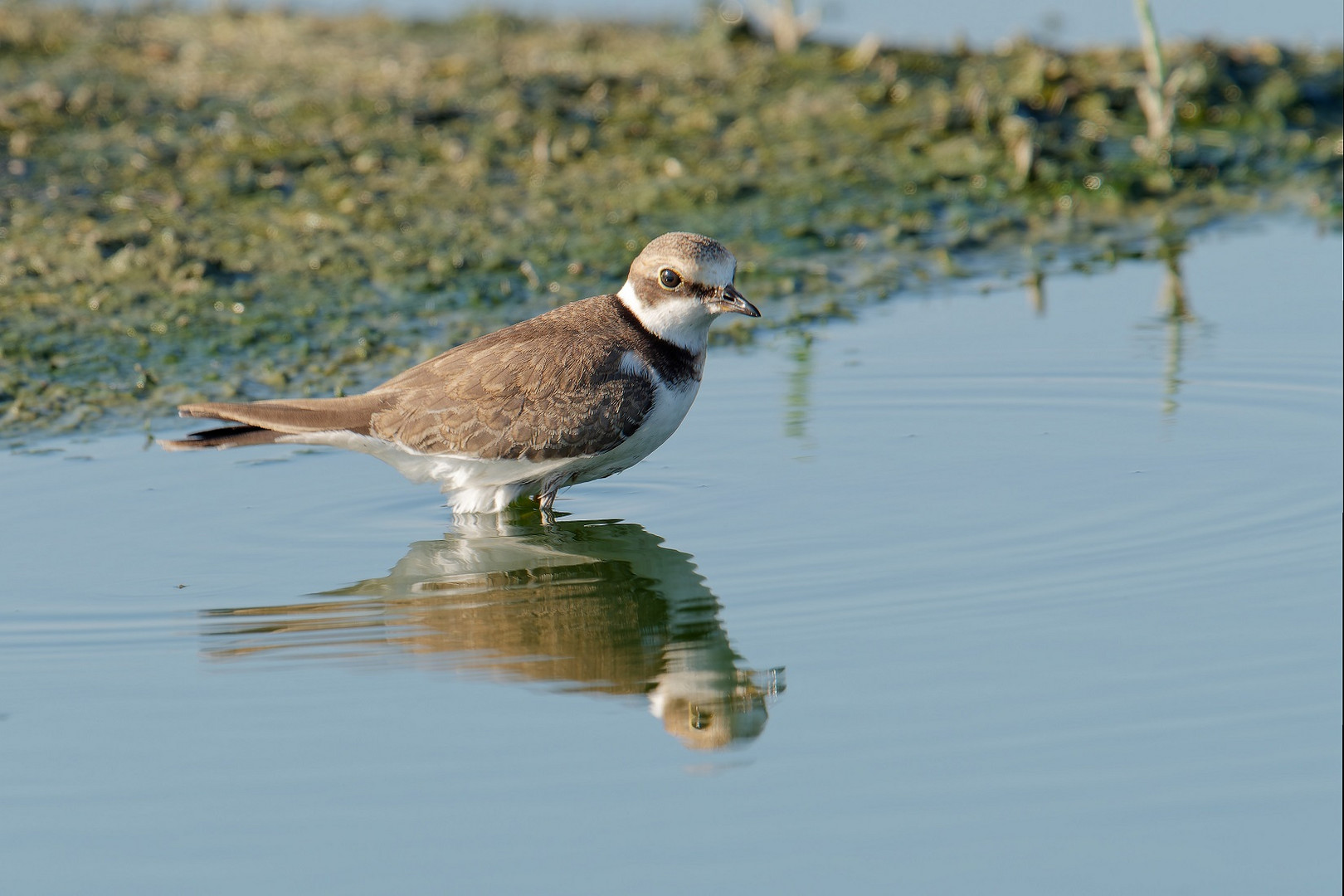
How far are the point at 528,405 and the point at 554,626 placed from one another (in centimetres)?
150

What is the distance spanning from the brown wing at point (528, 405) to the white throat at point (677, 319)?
285 mm

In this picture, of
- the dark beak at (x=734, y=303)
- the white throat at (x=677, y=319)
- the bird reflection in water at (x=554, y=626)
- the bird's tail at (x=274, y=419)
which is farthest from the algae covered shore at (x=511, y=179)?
the bird reflection in water at (x=554, y=626)

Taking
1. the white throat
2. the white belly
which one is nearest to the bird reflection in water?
the white belly

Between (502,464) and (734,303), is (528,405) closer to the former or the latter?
(502,464)

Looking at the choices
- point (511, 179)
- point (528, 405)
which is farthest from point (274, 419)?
point (511, 179)

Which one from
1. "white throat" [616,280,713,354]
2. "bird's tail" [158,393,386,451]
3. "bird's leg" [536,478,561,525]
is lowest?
"bird's leg" [536,478,561,525]

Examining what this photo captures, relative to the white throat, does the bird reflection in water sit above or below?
below

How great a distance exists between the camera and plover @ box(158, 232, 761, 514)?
7.18m

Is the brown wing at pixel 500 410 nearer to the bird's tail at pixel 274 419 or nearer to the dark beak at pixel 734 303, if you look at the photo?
the bird's tail at pixel 274 419

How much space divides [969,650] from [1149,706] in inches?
25.6

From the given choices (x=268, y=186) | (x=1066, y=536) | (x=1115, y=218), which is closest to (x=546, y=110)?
(x=268, y=186)

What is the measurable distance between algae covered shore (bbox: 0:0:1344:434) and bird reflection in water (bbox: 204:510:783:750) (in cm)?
243

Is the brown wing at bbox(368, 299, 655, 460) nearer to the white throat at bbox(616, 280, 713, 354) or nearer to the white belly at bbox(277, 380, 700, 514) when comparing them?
the white belly at bbox(277, 380, 700, 514)

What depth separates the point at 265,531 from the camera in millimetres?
6969
